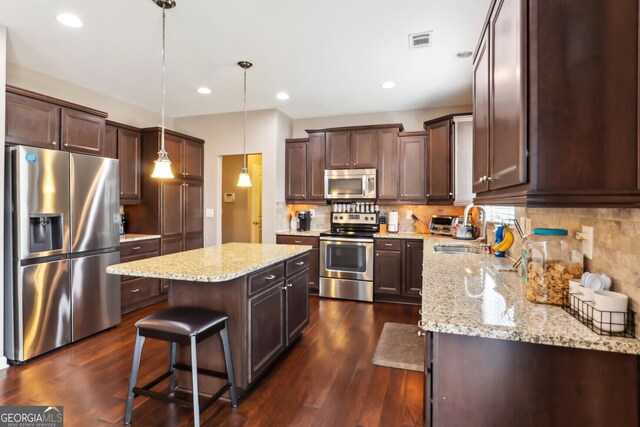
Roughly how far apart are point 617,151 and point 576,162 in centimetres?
10

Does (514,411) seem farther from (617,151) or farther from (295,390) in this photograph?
(295,390)

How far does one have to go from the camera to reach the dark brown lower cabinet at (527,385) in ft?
3.27

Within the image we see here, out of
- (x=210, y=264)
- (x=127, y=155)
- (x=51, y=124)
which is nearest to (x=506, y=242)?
(x=210, y=264)

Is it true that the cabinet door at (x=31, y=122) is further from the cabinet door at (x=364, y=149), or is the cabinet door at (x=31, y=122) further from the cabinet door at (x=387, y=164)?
the cabinet door at (x=387, y=164)

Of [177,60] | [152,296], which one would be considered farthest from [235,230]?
[177,60]

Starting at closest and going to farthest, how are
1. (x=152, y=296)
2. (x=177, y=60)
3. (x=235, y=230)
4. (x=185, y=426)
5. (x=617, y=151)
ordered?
(x=617, y=151)
(x=185, y=426)
(x=177, y=60)
(x=152, y=296)
(x=235, y=230)

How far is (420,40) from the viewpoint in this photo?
2715 millimetres

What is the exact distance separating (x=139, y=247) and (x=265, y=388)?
256 cm

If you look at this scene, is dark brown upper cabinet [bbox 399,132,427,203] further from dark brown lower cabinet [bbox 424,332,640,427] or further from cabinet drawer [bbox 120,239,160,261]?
dark brown lower cabinet [bbox 424,332,640,427]

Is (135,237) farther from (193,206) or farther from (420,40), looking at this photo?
(420,40)

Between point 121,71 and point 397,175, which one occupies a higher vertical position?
point 121,71

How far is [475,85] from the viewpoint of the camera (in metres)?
1.98

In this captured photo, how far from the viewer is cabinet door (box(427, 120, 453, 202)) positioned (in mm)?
4117

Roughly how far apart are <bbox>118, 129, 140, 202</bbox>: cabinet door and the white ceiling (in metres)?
0.56
